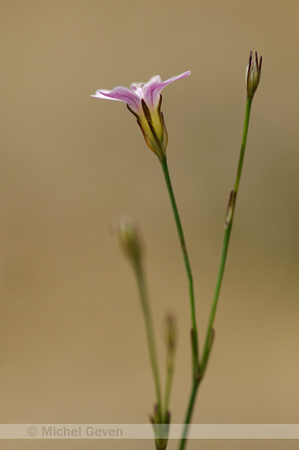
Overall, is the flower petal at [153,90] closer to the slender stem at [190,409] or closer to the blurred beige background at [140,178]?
the slender stem at [190,409]

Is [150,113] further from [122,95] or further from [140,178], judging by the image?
[140,178]

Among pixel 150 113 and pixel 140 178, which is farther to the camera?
pixel 140 178

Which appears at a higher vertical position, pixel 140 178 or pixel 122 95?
pixel 122 95

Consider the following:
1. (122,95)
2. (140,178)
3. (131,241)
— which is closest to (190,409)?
(131,241)

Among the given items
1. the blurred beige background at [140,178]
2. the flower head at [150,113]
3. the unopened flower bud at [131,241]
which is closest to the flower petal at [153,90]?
the flower head at [150,113]

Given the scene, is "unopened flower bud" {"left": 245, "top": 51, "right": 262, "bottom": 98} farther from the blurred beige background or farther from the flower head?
the blurred beige background

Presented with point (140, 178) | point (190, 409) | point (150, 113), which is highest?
point (150, 113)
